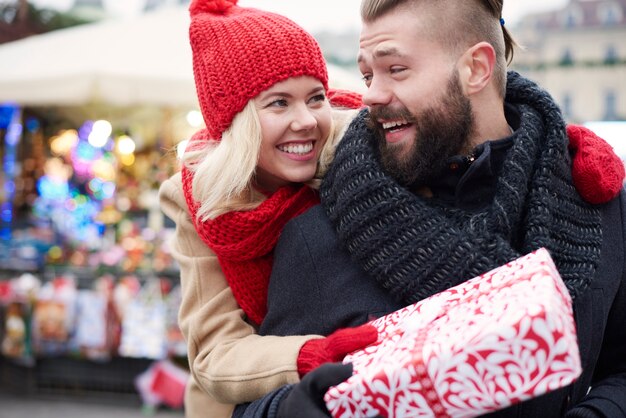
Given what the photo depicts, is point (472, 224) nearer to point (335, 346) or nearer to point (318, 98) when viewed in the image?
point (335, 346)

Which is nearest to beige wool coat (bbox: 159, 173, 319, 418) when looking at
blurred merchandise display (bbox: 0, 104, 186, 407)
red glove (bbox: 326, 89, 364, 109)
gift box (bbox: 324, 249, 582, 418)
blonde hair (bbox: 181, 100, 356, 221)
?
blonde hair (bbox: 181, 100, 356, 221)

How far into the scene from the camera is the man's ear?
2.06 m

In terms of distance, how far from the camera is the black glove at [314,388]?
4.89 feet

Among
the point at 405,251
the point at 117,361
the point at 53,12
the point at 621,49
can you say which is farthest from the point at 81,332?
the point at 621,49

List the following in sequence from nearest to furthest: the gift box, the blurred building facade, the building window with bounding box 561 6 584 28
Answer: the gift box → the blurred building facade → the building window with bounding box 561 6 584 28

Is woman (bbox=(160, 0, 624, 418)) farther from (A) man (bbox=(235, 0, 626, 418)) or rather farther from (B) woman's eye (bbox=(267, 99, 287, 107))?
(A) man (bbox=(235, 0, 626, 418))

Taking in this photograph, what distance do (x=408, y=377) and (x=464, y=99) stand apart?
0.97 meters

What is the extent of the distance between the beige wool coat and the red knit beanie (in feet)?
1.31

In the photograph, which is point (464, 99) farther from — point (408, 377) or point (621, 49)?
point (621, 49)

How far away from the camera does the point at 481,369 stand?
1.33 metres

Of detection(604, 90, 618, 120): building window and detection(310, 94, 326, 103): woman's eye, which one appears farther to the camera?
detection(604, 90, 618, 120): building window

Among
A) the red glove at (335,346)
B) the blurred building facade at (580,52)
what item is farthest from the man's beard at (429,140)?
the blurred building facade at (580,52)

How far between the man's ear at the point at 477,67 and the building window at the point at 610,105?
43.8 feet

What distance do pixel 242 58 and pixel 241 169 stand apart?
1.24 feet
